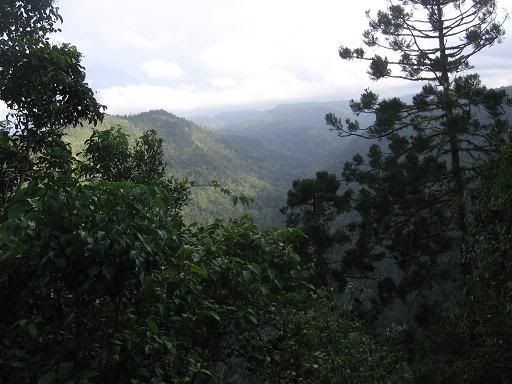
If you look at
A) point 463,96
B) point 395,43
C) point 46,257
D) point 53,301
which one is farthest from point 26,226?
point 395,43

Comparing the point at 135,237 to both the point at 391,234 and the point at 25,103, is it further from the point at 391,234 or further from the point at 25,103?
the point at 391,234

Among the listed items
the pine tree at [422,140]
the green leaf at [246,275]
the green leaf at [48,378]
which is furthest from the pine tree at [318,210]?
the green leaf at [48,378]

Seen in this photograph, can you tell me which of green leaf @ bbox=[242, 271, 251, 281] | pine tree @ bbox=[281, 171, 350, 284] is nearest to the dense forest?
green leaf @ bbox=[242, 271, 251, 281]

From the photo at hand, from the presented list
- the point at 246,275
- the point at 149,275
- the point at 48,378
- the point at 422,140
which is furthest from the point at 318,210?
the point at 48,378

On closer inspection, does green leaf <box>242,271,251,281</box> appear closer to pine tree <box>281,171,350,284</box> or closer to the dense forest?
the dense forest

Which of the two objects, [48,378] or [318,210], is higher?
[48,378]

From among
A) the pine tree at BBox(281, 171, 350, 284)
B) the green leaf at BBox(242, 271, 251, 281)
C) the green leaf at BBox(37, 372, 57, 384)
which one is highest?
the green leaf at BBox(242, 271, 251, 281)

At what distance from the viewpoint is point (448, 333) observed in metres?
7.87

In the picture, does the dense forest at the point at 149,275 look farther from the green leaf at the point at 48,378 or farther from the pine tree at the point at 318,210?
the pine tree at the point at 318,210

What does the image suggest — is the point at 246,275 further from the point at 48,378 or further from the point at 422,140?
the point at 422,140

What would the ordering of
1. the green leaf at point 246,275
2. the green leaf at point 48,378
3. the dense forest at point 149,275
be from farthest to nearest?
the green leaf at point 246,275
the dense forest at point 149,275
the green leaf at point 48,378

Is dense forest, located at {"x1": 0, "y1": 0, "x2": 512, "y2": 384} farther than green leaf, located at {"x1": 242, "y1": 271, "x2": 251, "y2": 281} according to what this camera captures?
No

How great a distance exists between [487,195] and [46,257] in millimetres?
3754

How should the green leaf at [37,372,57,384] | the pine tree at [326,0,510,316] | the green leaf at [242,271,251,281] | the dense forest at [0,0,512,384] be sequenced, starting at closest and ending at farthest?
the green leaf at [37,372,57,384], the dense forest at [0,0,512,384], the green leaf at [242,271,251,281], the pine tree at [326,0,510,316]
